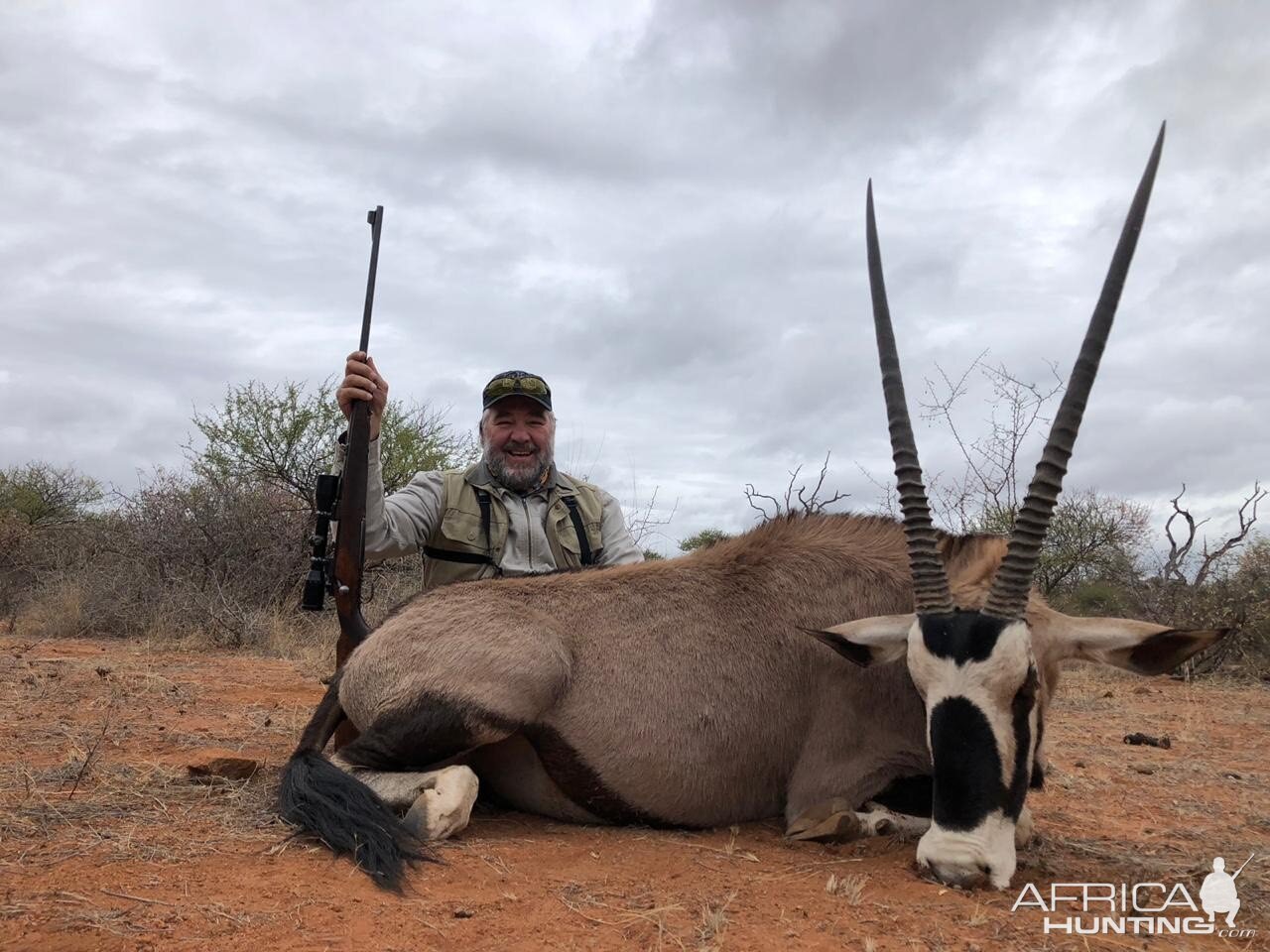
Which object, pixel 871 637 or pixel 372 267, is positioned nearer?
pixel 871 637

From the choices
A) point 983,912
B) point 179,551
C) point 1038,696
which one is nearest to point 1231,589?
point 1038,696

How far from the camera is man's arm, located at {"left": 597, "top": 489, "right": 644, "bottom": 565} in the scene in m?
5.86

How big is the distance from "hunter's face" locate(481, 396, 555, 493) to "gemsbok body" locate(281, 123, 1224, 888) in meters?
1.67

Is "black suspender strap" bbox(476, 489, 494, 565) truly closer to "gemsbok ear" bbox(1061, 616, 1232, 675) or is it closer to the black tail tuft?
the black tail tuft

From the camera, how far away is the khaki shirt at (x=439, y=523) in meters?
5.11

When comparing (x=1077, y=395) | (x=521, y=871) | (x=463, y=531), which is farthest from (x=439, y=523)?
(x=1077, y=395)

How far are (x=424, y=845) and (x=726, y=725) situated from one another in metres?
1.18

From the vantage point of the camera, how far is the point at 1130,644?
3346mm

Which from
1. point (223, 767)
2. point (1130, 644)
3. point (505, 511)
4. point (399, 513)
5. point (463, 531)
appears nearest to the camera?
point (1130, 644)

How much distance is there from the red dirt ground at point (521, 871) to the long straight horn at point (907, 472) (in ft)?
2.90

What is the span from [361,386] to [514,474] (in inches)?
46.3

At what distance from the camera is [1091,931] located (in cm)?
269

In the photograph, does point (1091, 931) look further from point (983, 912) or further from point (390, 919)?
point (390, 919)

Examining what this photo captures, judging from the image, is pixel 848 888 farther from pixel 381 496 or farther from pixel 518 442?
pixel 518 442
